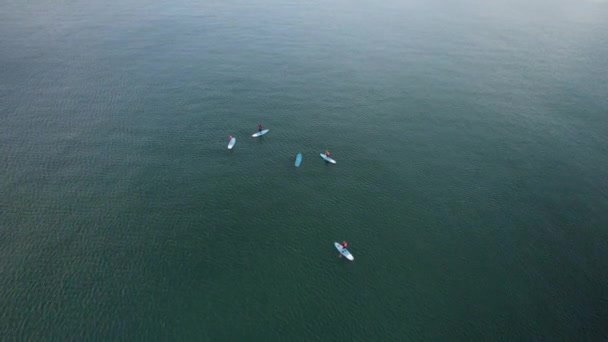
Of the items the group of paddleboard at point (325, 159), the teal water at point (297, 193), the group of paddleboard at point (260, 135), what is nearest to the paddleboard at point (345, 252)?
the group of paddleboard at point (325, 159)

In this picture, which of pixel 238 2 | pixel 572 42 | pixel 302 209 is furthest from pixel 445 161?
pixel 238 2

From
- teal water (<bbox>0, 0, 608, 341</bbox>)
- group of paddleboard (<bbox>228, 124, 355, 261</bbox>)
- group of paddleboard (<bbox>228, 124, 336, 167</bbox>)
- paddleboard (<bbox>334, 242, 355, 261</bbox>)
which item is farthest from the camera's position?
group of paddleboard (<bbox>228, 124, 336, 167</bbox>)

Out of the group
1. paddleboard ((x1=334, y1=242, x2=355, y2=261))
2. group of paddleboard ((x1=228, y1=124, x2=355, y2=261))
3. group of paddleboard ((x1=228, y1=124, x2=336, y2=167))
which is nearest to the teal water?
paddleboard ((x1=334, y1=242, x2=355, y2=261))

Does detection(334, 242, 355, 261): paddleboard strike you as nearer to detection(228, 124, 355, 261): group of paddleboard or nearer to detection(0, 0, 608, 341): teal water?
→ detection(228, 124, 355, 261): group of paddleboard

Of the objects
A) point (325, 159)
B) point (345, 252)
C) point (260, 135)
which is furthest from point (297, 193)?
point (260, 135)

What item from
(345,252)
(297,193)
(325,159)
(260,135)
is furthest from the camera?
(260,135)

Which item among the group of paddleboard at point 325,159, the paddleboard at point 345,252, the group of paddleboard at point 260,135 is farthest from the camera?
the group of paddleboard at point 260,135

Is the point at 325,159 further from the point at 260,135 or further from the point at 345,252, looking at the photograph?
the point at 345,252

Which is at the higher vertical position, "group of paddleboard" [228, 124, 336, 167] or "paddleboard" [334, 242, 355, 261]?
"group of paddleboard" [228, 124, 336, 167]

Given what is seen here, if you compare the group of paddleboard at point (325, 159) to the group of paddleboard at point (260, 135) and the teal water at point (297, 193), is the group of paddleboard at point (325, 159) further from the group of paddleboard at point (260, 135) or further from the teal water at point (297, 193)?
the teal water at point (297, 193)
